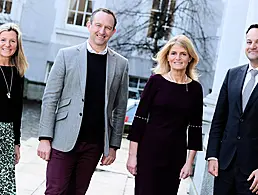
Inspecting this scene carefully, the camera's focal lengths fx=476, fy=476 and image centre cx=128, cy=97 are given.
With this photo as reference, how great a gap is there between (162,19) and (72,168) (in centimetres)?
1860

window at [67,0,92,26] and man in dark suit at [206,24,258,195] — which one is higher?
Result: window at [67,0,92,26]

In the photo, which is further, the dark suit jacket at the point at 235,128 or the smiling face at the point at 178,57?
the smiling face at the point at 178,57

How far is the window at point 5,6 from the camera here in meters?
23.0

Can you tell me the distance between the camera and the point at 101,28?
12.7 feet

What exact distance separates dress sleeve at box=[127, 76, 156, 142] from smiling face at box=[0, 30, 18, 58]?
4.01 ft

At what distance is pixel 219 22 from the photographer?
22078 millimetres

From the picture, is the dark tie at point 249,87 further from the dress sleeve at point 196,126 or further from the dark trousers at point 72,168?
the dark trousers at point 72,168

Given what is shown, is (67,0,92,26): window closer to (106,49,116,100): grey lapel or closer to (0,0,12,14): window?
(0,0,12,14): window

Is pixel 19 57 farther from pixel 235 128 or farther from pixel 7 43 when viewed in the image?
pixel 235 128

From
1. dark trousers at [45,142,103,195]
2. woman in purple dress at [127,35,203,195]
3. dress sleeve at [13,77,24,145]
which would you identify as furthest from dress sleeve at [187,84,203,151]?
dress sleeve at [13,77,24,145]

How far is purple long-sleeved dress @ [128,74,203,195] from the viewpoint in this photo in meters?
3.87

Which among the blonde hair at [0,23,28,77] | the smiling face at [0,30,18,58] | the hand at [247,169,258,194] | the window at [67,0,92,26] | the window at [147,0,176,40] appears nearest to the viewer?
the hand at [247,169,258,194]

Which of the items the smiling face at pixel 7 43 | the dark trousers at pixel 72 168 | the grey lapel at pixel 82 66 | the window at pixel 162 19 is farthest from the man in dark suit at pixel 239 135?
the window at pixel 162 19

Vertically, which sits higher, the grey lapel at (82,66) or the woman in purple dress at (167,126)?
the grey lapel at (82,66)
